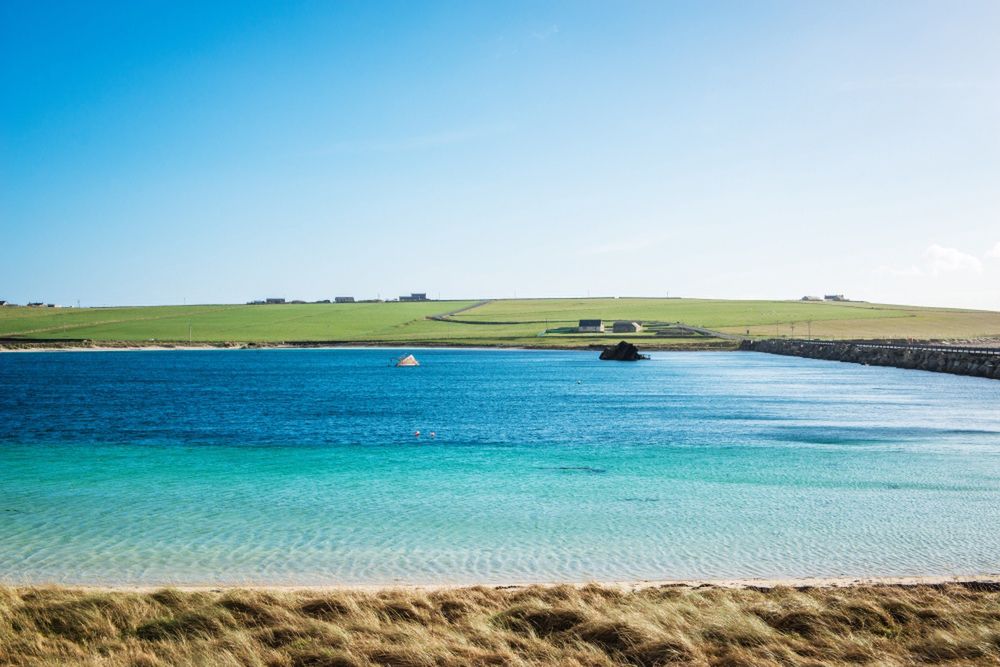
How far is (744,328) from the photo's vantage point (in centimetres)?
15312

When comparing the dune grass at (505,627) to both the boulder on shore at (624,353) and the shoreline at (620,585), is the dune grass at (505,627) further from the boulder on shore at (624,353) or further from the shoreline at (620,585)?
the boulder on shore at (624,353)

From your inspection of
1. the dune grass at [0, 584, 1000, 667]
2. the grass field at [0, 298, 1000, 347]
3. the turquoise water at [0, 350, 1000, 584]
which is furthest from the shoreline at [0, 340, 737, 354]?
the dune grass at [0, 584, 1000, 667]

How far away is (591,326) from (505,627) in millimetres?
144040

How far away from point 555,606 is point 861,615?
3686 millimetres

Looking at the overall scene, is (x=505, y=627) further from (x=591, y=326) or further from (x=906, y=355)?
(x=591, y=326)

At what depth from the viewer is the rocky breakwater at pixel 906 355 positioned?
232 feet

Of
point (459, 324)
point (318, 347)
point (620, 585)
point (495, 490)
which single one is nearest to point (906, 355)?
point (495, 490)

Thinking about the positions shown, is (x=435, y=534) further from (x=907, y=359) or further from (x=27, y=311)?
(x=27, y=311)

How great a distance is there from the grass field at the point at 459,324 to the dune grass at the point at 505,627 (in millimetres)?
121593

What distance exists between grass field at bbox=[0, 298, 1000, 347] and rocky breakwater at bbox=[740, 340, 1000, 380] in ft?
58.6

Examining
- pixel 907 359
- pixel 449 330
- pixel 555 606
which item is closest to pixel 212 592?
pixel 555 606

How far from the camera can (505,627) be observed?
31.0ft

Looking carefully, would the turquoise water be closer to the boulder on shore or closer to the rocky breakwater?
the rocky breakwater

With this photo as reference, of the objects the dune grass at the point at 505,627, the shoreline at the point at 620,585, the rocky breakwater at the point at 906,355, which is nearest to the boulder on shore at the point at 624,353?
the rocky breakwater at the point at 906,355
